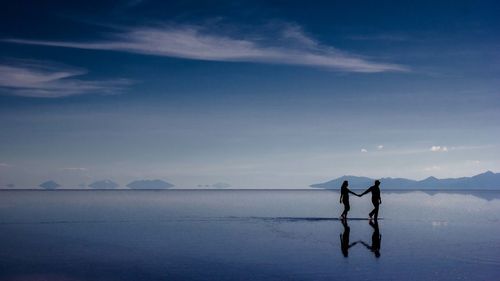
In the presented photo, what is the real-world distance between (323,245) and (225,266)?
6.64 m

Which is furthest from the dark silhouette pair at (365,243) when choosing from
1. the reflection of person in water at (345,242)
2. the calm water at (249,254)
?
the calm water at (249,254)

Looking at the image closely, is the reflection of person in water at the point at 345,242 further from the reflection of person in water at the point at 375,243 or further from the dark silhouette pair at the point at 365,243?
the reflection of person in water at the point at 375,243

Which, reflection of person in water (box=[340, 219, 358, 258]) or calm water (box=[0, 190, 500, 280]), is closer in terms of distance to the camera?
calm water (box=[0, 190, 500, 280])

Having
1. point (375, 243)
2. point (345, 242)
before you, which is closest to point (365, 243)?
point (375, 243)

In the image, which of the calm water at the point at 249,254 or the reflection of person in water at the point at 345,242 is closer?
the calm water at the point at 249,254

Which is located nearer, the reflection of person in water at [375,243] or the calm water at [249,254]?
the calm water at [249,254]

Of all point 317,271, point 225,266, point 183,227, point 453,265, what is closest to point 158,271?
point 225,266

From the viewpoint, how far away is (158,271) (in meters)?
16.2

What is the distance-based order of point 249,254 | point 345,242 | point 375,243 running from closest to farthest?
1. point 249,254
2. point 375,243
3. point 345,242

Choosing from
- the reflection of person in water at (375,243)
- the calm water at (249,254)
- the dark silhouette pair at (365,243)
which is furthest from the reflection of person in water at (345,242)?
the reflection of person in water at (375,243)

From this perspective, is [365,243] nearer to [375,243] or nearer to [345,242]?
[375,243]

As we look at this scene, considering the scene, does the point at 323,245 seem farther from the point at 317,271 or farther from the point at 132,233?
the point at 132,233

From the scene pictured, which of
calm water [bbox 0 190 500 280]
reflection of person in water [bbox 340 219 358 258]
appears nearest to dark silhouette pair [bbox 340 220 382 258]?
reflection of person in water [bbox 340 219 358 258]

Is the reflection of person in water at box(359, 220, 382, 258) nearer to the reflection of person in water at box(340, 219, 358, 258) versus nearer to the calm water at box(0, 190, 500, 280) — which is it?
the calm water at box(0, 190, 500, 280)
